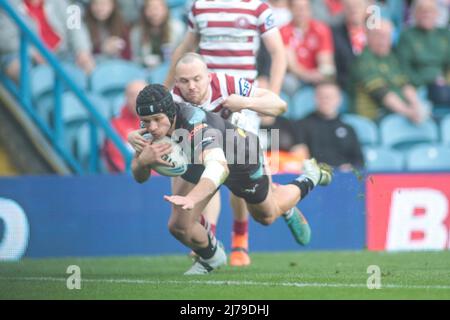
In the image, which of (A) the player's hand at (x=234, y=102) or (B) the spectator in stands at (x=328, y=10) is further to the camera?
(B) the spectator in stands at (x=328, y=10)

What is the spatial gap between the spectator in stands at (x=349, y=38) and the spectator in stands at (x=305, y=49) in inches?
5.2

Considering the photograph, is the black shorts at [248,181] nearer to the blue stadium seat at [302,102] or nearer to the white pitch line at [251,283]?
the white pitch line at [251,283]

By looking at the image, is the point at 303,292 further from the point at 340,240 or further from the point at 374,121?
the point at 374,121

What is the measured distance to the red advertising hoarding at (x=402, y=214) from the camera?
1243cm

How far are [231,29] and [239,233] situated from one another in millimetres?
1806

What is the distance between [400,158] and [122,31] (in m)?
3.57

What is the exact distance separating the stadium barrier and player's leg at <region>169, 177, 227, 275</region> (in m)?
2.55

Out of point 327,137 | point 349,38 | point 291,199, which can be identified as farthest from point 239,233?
point 349,38

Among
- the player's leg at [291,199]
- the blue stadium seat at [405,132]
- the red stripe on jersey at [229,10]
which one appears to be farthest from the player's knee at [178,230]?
the blue stadium seat at [405,132]

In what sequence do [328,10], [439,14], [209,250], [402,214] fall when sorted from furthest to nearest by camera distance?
1. [439,14]
2. [328,10]
3. [402,214]
4. [209,250]

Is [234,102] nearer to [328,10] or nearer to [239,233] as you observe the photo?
[239,233]

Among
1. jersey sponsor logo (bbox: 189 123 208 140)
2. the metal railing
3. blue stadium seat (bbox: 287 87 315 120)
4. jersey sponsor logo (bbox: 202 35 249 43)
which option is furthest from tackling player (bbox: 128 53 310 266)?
blue stadium seat (bbox: 287 87 315 120)

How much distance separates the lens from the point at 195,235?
8.82 metres
